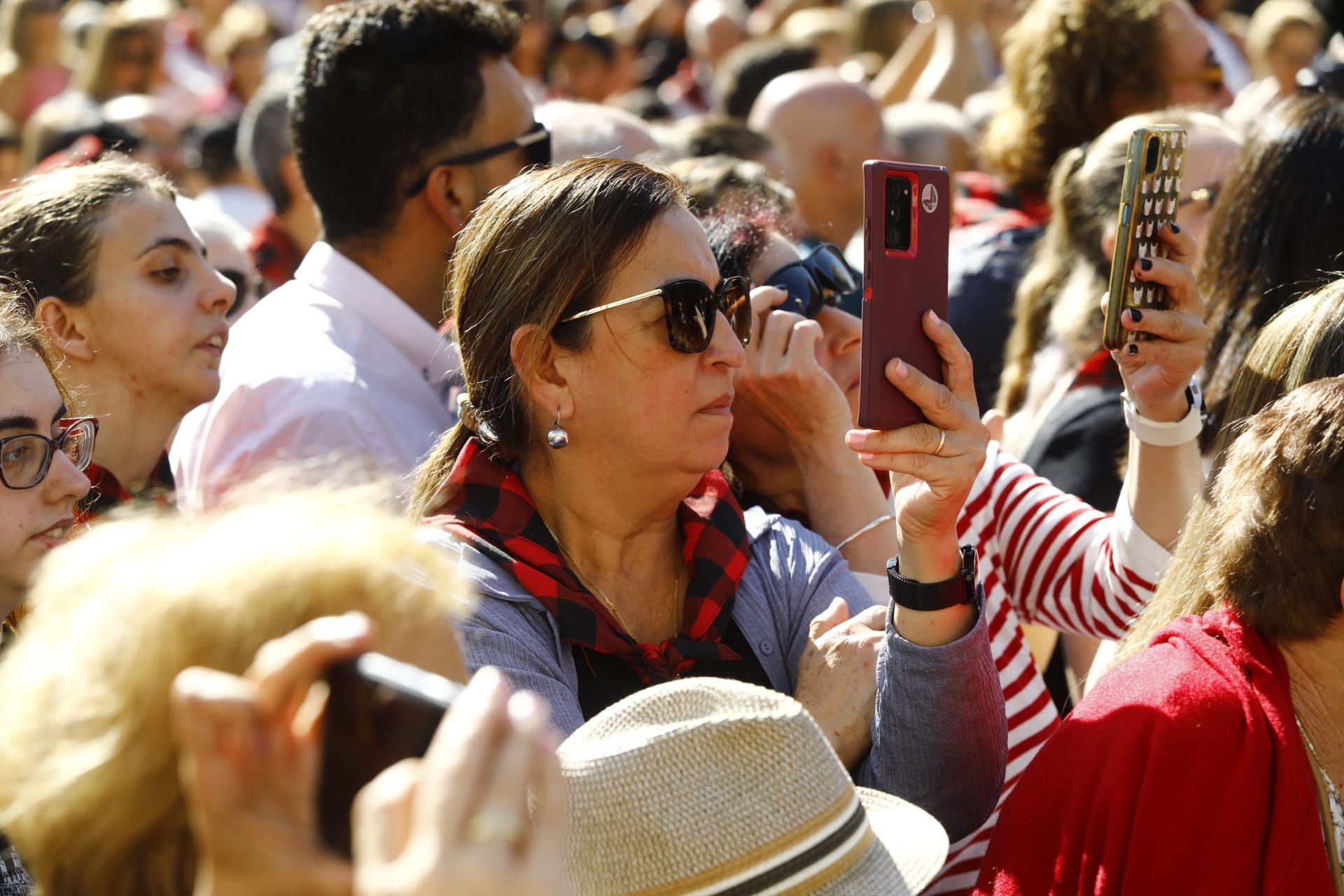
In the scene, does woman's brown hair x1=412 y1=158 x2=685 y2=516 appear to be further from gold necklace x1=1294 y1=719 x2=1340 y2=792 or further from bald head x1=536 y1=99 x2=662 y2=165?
bald head x1=536 y1=99 x2=662 y2=165

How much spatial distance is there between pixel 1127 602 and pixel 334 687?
1841mm

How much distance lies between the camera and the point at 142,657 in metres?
1.17

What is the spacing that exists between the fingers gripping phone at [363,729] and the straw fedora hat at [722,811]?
0.59m

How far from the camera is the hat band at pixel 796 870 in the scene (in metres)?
1.59

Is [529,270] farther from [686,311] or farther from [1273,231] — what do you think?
[1273,231]

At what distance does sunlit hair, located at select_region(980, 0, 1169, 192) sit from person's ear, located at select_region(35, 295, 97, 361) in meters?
3.16

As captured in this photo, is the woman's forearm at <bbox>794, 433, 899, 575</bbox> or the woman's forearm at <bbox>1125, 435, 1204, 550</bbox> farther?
the woman's forearm at <bbox>794, 433, 899, 575</bbox>

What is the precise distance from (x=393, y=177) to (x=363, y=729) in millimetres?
2532

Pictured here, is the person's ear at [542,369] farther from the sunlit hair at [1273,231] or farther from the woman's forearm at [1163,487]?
the sunlit hair at [1273,231]

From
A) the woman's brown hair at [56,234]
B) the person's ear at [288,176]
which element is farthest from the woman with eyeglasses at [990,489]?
the person's ear at [288,176]

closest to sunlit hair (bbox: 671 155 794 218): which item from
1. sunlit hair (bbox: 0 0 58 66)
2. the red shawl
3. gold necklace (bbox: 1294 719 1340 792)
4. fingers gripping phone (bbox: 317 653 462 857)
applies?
the red shawl

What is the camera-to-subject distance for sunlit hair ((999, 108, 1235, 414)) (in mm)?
3619

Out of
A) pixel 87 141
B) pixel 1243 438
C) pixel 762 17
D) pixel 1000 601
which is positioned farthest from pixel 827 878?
pixel 762 17

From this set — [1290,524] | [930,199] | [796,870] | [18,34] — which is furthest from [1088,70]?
[18,34]
